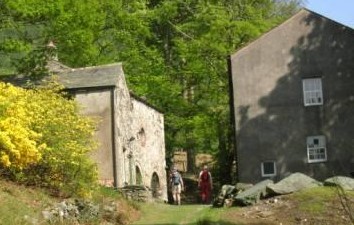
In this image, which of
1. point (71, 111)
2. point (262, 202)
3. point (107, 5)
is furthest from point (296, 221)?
point (107, 5)

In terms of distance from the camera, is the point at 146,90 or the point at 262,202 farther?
the point at 146,90

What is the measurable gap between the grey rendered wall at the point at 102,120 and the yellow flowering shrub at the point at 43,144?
6275mm

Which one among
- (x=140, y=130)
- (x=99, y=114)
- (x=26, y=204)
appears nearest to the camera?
(x=26, y=204)

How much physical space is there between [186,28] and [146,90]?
5843mm

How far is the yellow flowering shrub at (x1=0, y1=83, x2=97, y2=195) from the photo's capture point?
17581mm

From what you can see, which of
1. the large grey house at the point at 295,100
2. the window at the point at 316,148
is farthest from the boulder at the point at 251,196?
the window at the point at 316,148

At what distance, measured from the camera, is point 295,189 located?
2014 cm

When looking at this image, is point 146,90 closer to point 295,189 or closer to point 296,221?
point 295,189

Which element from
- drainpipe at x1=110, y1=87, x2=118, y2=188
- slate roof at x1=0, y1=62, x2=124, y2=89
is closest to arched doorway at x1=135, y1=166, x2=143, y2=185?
drainpipe at x1=110, y1=87, x2=118, y2=188

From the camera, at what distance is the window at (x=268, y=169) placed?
2873 centimetres

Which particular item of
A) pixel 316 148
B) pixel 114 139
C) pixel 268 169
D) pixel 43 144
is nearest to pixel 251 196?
pixel 43 144

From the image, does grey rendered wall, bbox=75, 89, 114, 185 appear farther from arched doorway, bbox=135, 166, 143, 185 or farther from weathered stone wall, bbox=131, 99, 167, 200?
arched doorway, bbox=135, 166, 143, 185

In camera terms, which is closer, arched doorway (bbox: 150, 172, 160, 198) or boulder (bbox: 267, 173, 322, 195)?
boulder (bbox: 267, 173, 322, 195)

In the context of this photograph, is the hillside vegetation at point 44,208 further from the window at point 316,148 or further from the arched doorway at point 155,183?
the arched doorway at point 155,183
